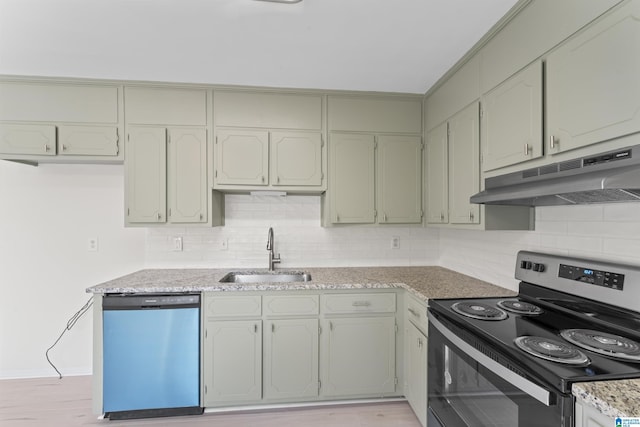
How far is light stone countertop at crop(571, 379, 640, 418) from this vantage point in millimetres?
736

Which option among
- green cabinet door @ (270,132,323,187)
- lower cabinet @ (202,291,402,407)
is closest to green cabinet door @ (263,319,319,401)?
lower cabinet @ (202,291,402,407)

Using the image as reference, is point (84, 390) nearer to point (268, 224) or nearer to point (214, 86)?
point (268, 224)

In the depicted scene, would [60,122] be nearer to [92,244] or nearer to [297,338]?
[92,244]

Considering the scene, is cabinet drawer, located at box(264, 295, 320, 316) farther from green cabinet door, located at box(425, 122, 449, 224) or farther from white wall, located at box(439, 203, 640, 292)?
white wall, located at box(439, 203, 640, 292)

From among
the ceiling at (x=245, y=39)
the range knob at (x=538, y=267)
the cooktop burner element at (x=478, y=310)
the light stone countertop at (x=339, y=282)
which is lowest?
the light stone countertop at (x=339, y=282)

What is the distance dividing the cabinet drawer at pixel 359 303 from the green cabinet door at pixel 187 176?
1.21 metres

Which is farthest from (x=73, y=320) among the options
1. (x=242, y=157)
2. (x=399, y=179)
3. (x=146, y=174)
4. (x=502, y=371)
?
(x=502, y=371)

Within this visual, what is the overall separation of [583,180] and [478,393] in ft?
3.06

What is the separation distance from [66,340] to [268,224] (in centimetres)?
206

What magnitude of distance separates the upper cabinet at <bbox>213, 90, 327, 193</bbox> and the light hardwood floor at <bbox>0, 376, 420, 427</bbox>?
1.69 meters

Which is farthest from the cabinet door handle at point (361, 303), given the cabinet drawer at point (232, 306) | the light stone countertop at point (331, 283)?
the cabinet drawer at point (232, 306)

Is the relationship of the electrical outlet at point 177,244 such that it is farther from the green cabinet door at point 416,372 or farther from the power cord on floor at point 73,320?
the green cabinet door at point 416,372

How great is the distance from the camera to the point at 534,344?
1.10 m

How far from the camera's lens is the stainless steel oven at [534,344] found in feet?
3.07
